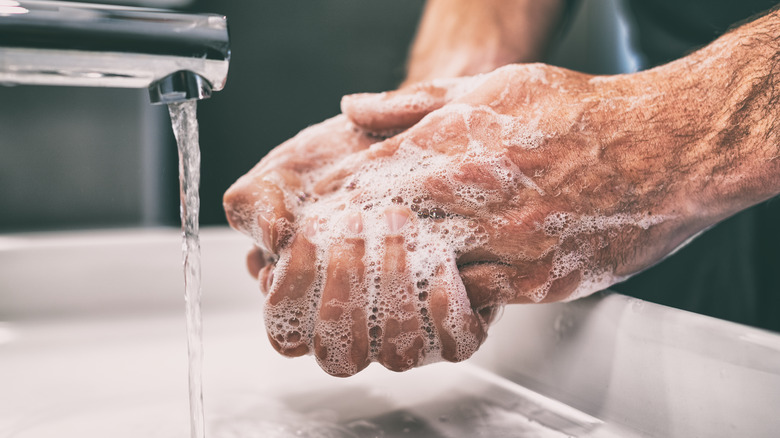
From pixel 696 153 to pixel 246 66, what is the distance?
1.09 meters

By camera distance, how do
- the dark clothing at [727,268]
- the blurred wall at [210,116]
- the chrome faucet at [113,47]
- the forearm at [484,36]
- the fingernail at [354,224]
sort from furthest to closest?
the blurred wall at [210,116]
the forearm at [484,36]
the dark clothing at [727,268]
the fingernail at [354,224]
the chrome faucet at [113,47]

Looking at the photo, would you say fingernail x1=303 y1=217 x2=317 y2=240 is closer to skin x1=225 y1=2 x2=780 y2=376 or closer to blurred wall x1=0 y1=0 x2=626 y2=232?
skin x1=225 y1=2 x2=780 y2=376

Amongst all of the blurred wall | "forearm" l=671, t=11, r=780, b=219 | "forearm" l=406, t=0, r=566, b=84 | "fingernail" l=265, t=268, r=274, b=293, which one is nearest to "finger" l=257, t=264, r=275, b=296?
"fingernail" l=265, t=268, r=274, b=293

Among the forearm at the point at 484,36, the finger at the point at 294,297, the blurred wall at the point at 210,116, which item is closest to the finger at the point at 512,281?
the finger at the point at 294,297

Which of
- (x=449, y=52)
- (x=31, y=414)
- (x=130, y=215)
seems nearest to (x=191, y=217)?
(x=31, y=414)

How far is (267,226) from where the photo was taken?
17.4 inches

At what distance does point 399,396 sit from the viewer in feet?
1.67

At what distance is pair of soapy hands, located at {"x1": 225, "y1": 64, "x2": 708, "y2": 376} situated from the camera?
1.34 ft

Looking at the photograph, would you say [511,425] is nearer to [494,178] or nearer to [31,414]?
[494,178]

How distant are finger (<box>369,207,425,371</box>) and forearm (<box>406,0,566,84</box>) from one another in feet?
1.74

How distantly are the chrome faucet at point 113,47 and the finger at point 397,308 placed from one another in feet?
0.50

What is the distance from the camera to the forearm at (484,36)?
907mm

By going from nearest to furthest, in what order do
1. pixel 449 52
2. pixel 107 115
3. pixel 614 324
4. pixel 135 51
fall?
pixel 135 51 < pixel 614 324 < pixel 449 52 < pixel 107 115

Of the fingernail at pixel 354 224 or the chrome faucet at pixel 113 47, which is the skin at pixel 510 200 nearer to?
the fingernail at pixel 354 224
